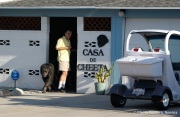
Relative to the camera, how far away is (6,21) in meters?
19.5

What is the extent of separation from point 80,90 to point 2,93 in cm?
246

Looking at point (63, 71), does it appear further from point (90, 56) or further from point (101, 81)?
point (101, 81)

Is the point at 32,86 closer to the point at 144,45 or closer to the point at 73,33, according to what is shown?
the point at 73,33

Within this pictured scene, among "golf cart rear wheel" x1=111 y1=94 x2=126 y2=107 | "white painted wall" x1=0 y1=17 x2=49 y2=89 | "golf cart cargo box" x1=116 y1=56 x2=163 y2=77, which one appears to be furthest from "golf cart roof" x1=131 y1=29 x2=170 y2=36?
"white painted wall" x1=0 y1=17 x2=49 y2=89

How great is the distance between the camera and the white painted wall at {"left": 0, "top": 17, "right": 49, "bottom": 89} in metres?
18.9

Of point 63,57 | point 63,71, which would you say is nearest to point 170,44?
point 63,57

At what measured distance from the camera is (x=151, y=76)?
13492mm

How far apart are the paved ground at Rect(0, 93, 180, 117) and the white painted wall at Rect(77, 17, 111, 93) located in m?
0.85

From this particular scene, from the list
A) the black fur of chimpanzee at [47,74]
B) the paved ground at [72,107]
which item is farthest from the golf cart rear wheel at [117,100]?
the black fur of chimpanzee at [47,74]

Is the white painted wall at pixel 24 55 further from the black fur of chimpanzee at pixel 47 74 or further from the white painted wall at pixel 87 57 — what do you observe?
the white painted wall at pixel 87 57

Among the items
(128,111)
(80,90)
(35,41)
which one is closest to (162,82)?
(128,111)

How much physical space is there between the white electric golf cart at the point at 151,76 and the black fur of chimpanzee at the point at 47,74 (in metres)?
4.47

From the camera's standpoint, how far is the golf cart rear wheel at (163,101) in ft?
44.1

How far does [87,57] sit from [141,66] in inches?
190
